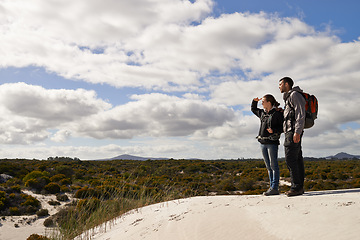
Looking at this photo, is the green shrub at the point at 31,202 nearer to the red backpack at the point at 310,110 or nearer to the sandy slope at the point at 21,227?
the sandy slope at the point at 21,227

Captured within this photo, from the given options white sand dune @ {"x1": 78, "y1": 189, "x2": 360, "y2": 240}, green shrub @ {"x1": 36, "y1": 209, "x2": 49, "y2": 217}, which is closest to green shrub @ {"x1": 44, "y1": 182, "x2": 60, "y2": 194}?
green shrub @ {"x1": 36, "y1": 209, "x2": 49, "y2": 217}

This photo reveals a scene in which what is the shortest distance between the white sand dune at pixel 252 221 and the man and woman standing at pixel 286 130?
1.70 feet

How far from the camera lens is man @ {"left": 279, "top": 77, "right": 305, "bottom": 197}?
4465mm

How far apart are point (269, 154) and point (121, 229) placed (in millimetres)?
3136

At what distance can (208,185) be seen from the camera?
23.6 meters

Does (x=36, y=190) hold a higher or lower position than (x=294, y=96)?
lower

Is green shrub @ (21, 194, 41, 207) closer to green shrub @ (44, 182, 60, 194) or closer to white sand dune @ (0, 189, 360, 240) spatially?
green shrub @ (44, 182, 60, 194)

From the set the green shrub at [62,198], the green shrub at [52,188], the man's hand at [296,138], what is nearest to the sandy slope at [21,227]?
the green shrub at [62,198]

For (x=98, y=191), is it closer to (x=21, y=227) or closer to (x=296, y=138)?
(x=21, y=227)

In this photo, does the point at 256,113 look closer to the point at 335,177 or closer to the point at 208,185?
the point at 208,185

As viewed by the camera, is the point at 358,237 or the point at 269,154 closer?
the point at 358,237

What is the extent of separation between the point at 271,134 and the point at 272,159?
467 millimetres

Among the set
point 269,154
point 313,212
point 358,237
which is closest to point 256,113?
point 269,154

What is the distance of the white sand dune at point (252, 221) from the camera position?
3.13 m
